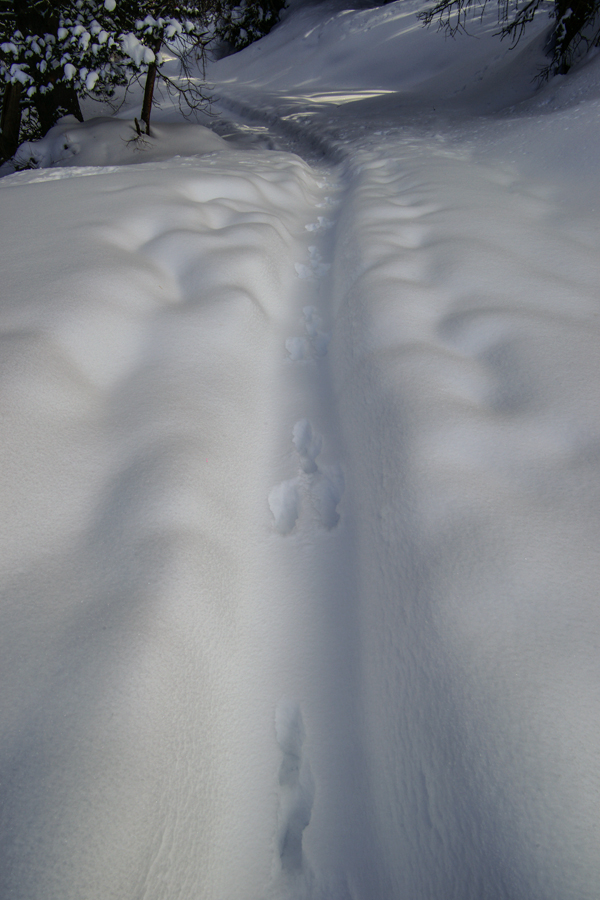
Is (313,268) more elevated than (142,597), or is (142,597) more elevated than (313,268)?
(313,268)

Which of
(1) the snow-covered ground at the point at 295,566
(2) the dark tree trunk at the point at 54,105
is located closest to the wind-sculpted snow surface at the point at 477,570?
(1) the snow-covered ground at the point at 295,566

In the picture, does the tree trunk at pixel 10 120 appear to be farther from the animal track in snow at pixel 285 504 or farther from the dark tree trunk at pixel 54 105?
the animal track in snow at pixel 285 504

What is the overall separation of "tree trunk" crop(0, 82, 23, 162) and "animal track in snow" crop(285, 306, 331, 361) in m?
5.80

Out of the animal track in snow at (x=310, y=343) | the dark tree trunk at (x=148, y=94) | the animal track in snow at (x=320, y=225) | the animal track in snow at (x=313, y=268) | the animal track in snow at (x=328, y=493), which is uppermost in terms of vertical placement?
the dark tree trunk at (x=148, y=94)

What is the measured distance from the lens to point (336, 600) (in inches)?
48.5

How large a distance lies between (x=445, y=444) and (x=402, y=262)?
Answer: 138 cm

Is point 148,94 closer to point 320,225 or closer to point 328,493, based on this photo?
point 320,225

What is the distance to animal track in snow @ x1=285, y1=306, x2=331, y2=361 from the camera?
2.08 meters

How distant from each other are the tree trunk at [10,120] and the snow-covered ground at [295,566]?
458 centimetres

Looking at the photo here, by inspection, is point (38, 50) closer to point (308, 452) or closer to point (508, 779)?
point (308, 452)

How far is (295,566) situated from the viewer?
1.30 metres

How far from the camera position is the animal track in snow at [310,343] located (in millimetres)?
2081

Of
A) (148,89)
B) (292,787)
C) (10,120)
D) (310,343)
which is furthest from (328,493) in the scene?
(10,120)

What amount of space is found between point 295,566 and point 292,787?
0.50 metres
